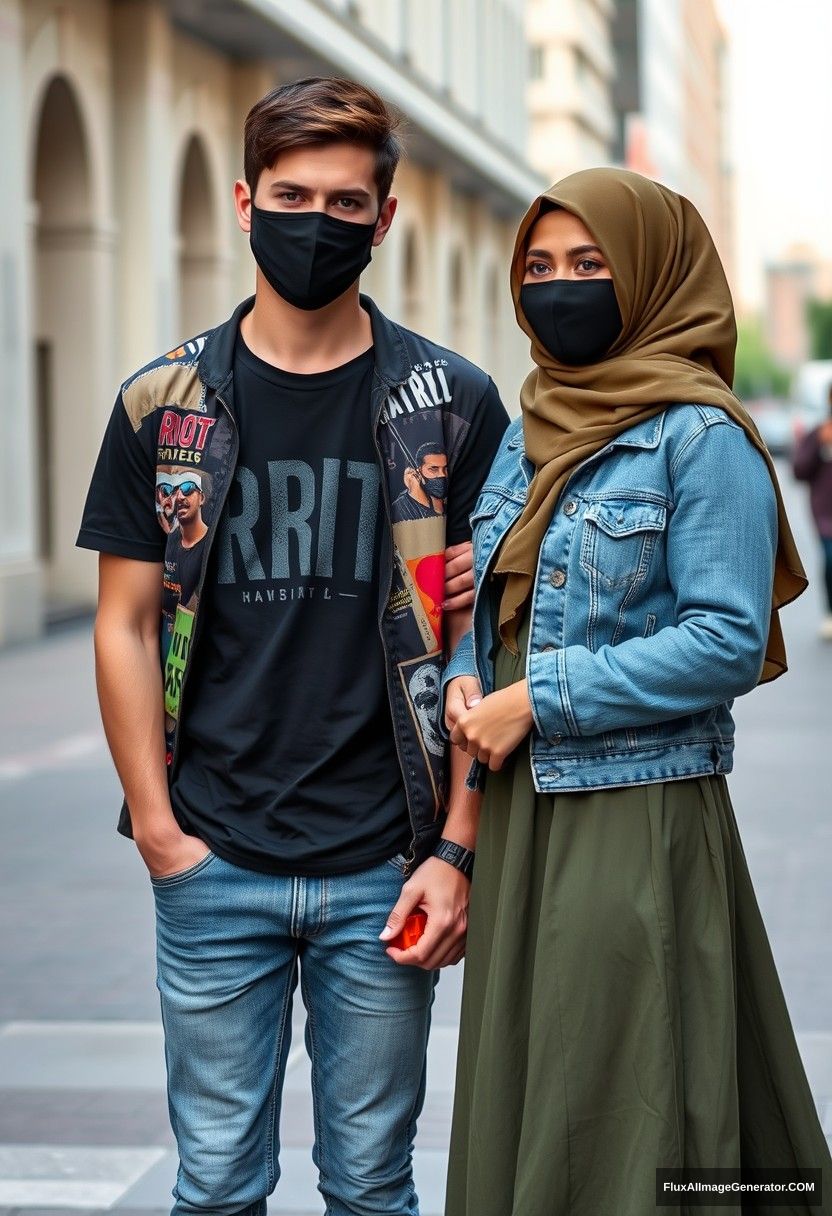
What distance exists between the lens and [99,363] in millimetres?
18047

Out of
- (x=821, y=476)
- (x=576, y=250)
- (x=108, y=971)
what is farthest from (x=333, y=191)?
(x=821, y=476)

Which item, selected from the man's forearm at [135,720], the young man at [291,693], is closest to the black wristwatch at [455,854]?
the young man at [291,693]

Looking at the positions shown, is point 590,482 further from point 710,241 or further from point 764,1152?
point 764,1152

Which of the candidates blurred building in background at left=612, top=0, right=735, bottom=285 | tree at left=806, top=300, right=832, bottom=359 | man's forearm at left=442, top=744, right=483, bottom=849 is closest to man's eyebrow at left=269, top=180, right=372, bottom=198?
man's forearm at left=442, top=744, right=483, bottom=849

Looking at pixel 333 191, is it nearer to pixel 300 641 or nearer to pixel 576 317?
pixel 576 317

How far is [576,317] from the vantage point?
274 centimetres

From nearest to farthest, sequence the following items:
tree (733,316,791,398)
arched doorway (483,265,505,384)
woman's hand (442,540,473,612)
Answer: woman's hand (442,540,473,612) < arched doorway (483,265,505,384) < tree (733,316,791,398)

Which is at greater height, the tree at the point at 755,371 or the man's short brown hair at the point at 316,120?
the man's short brown hair at the point at 316,120

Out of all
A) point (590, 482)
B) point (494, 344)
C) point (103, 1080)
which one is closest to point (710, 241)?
point (590, 482)

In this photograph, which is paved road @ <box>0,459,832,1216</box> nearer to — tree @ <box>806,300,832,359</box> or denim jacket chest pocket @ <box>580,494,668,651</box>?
denim jacket chest pocket @ <box>580,494,668,651</box>

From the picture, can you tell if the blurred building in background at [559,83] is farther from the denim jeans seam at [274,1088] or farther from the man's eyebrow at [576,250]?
the denim jeans seam at [274,1088]

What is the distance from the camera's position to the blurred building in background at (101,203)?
51.5ft

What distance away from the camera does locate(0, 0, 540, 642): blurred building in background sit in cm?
1569

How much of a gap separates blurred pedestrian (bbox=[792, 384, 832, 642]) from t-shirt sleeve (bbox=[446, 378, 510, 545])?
12.4 m
